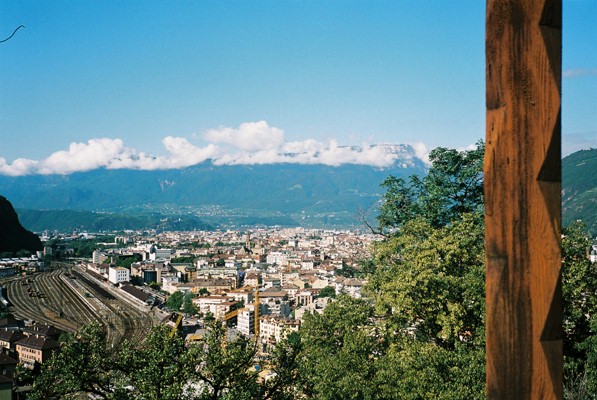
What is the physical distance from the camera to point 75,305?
126 ft

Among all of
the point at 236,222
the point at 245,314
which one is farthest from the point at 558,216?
the point at 236,222

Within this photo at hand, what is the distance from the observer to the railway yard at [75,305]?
31.0 meters

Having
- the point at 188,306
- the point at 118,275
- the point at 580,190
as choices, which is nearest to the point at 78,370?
the point at 188,306

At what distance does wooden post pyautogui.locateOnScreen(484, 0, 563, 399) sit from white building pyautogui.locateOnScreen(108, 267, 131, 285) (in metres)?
55.3

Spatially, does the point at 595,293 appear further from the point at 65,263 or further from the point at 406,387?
the point at 65,263

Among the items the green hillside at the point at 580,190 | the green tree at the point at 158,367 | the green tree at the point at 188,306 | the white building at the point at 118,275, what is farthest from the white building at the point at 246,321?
the green hillside at the point at 580,190

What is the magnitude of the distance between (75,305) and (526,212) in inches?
1647

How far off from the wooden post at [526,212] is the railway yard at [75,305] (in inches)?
1042

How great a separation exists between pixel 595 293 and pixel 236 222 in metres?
169

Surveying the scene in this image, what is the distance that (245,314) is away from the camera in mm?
34062

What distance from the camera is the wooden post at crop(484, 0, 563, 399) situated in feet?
2.44

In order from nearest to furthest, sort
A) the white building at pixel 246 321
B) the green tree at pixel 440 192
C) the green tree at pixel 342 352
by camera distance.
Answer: the green tree at pixel 342 352
the green tree at pixel 440 192
the white building at pixel 246 321

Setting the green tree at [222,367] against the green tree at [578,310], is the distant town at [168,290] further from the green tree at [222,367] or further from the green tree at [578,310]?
the green tree at [578,310]

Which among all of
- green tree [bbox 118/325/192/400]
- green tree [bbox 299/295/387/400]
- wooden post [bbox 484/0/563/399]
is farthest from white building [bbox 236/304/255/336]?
wooden post [bbox 484/0/563/399]
